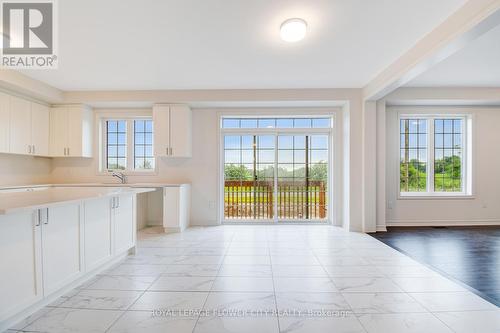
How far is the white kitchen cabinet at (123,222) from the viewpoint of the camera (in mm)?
2861

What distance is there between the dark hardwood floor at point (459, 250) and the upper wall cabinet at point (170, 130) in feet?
12.6

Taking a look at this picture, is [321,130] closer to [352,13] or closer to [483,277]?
[352,13]

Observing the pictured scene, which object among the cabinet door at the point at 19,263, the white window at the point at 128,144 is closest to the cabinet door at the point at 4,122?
the white window at the point at 128,144

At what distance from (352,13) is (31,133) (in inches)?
205

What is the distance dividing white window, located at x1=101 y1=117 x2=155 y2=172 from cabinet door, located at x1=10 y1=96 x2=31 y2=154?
3.85 ft

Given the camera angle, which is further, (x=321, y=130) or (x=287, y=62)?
(x=321, y=130)

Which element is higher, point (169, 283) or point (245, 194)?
point (245, 194)

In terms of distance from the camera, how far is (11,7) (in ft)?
7.72

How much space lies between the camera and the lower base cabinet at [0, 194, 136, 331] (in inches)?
66.4

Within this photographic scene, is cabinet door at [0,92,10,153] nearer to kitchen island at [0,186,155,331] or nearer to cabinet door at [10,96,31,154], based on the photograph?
cabinet door at [10,96,31,154]

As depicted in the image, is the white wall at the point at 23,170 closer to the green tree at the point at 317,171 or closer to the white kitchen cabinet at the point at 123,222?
the white kitchen cabinet at the point at 123,222

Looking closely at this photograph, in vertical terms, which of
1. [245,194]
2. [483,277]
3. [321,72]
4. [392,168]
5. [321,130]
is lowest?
[483,277]

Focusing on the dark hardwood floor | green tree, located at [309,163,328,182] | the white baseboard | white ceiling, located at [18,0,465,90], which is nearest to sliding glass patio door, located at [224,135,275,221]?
green tree, located at [309,163,328,182]

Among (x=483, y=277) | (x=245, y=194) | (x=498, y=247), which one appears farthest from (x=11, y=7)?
(x=498, y=247)
